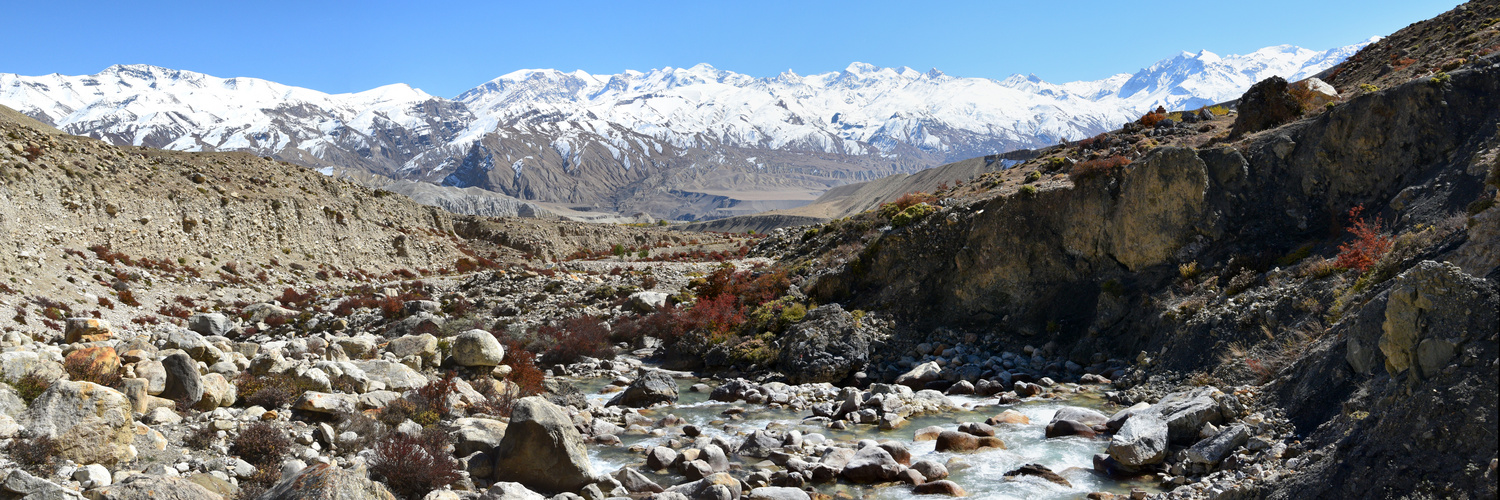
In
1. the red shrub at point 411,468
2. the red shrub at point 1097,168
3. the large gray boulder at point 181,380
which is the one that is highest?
the red shrub at point 1097,168

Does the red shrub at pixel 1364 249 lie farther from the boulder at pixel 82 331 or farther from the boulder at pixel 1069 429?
the boulder at pixel 82 331

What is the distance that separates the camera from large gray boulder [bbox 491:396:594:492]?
10.2 m

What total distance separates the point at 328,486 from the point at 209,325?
2200cm

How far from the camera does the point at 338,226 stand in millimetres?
44844

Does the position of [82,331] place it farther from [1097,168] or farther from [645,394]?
[1097,168]

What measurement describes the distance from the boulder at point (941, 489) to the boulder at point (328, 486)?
6.85 m

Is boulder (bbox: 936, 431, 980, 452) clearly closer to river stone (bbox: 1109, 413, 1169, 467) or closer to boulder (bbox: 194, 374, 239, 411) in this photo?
river stone (bbox: 1109, 413, 1169, 467)

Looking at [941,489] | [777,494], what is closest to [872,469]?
[941,489]

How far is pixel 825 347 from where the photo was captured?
20.0m

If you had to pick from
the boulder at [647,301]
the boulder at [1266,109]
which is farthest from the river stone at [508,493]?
the boulder at [1266,109]

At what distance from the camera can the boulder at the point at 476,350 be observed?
17.7 meters

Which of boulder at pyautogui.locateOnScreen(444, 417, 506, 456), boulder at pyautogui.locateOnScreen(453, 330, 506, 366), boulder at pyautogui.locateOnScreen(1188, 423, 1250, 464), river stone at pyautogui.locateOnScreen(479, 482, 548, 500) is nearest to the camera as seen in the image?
river stone at pyautogui.locateOnScreen(479, 482, 548, 500)

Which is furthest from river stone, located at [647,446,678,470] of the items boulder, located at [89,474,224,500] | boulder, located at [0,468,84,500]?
boulder, located at [0,468,84,500]

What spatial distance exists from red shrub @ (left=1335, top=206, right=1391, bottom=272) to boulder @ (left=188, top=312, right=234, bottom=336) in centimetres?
3045
